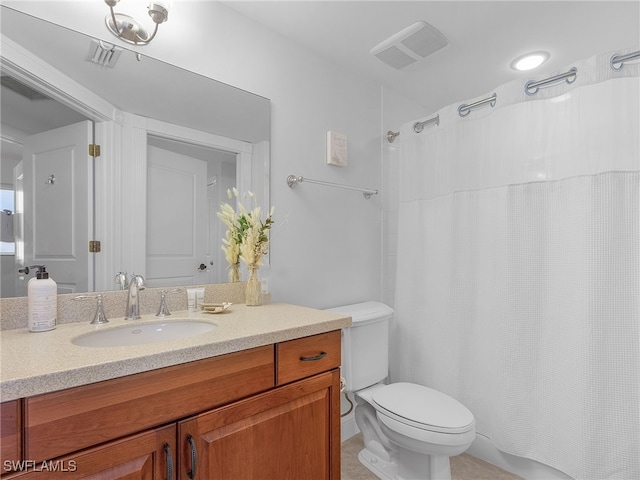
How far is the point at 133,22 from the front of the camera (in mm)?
1305

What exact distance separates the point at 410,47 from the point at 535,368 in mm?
1778

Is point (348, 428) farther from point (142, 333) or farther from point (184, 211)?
→ point (184, 211)

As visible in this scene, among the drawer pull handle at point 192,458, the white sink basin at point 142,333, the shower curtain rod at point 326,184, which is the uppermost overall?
the shower curtain rod at point 326,184

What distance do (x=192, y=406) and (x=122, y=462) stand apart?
0.59ft

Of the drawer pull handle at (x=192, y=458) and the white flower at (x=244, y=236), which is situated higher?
the white flower at (x=244, y=236)

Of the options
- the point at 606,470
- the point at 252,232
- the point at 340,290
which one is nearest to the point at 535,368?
the point at 606,470

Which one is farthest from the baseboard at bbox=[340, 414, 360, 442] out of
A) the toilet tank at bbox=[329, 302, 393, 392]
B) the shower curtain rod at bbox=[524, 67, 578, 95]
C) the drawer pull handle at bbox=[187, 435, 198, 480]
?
the shower curtain rod at bbox=[524, 67, 578, 95]

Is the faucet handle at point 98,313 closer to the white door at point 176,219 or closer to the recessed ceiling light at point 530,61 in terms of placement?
the white door at point 176,219

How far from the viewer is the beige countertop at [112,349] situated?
0.69m

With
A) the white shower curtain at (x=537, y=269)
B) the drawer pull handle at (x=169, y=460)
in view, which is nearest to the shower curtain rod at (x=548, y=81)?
the white shower curtain at (x=537, y=269)

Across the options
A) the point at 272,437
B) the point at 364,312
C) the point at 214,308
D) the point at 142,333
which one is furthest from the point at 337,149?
the point at 272,437

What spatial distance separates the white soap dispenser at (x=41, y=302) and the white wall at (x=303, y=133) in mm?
907

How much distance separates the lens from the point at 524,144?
5.46ft

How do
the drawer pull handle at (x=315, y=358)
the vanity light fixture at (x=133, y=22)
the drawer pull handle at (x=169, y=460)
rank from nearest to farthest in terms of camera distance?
the drawer pull handle at (x=169, y=460) < the drawer pull handle at (x=315, y=358) < the vanity light fixture at (x=133, y=22)
